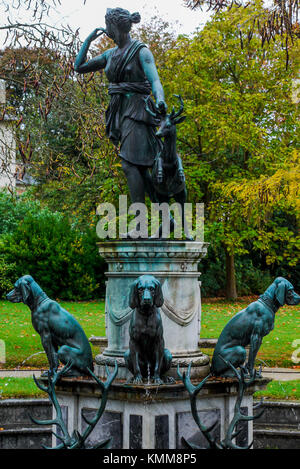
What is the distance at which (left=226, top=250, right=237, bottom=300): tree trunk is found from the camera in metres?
24.0

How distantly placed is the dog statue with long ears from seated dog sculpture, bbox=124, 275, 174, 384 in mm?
587

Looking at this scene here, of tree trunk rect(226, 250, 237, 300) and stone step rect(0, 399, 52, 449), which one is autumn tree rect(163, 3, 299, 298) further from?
stone step rect(0, 399, 52, 449)

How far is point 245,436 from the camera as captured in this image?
230 inches

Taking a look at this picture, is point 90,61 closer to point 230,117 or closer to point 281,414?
point 281,414

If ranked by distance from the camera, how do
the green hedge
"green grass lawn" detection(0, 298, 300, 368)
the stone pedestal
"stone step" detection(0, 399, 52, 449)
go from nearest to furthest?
the stone pedestal < "stone step" detection(0, 399, 52, 449) < "green grass lawn" detection(0, 298, 300, 368) < the green hedge

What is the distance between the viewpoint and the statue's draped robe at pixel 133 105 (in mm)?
6336

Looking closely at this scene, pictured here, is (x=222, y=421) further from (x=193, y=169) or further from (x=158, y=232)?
(x=193, y=169)

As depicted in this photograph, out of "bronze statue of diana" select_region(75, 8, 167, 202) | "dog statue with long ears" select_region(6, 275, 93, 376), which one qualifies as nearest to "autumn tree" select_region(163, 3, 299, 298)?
"bronze statue of diana" select_region(75, 8, 167, 202)

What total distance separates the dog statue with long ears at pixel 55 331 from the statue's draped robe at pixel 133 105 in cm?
174

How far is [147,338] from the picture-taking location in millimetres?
5289

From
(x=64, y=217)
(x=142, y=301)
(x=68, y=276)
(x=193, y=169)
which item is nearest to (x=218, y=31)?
(x=193, y=169)

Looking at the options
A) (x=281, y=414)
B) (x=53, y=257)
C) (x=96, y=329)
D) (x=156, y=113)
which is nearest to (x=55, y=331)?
(x=156, y=113)

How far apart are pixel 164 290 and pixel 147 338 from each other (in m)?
0.76

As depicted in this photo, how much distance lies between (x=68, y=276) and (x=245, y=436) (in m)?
17.2
